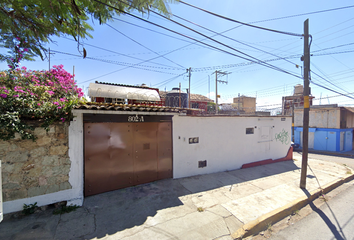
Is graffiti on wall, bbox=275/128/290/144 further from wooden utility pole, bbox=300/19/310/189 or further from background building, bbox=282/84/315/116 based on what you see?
background building, bbox=282/84/315/116

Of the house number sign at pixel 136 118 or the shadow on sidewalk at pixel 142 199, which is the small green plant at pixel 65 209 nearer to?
the shadow on sidewalk at pixel 142 199

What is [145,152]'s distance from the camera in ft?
19.4

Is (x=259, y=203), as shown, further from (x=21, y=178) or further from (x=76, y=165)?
(x=21, y=178)

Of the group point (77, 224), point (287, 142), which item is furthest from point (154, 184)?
point (287, 142)

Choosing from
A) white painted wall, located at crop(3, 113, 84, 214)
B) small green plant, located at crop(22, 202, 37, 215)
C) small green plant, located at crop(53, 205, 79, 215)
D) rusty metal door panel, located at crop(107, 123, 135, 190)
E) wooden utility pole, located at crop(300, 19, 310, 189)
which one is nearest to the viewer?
small green plant, located at crop(22, 202, 37, 215)

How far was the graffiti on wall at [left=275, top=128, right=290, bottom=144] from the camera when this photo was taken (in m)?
10.1

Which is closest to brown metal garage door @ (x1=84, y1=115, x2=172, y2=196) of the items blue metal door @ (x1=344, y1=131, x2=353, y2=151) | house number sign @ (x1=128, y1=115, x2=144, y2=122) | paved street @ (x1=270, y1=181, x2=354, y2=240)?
house number sign @ (x1=128, y1=115, x2=144, y2=122)

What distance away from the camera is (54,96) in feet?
17.9

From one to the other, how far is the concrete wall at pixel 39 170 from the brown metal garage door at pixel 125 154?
54cm

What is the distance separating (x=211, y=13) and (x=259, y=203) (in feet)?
20.0

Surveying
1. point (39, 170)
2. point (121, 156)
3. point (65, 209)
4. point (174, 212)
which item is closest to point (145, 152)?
point (121, 156)

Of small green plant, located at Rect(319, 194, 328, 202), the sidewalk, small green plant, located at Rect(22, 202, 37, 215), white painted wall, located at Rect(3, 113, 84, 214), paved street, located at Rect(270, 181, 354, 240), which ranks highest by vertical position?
white painted wall, located at Rect(3, 113, 84, 214)

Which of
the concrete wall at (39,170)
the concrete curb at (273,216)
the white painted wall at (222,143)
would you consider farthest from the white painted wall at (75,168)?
the concrete curb at (273,216)

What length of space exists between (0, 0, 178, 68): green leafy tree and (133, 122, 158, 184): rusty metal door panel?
3.09 meters
